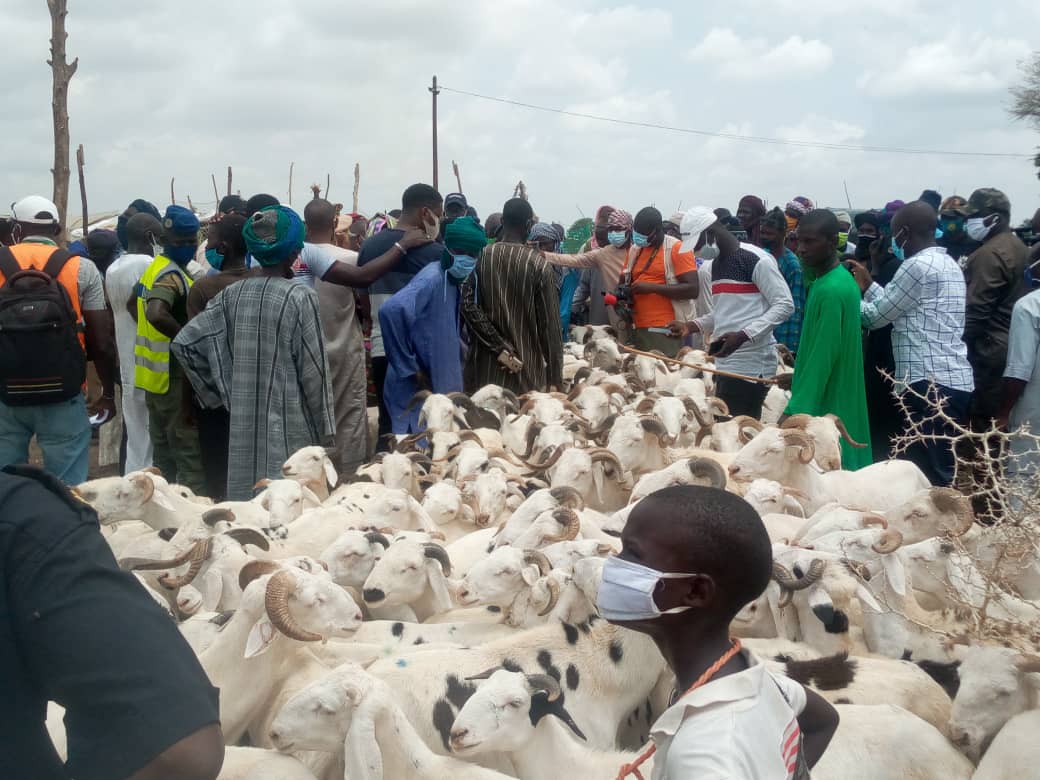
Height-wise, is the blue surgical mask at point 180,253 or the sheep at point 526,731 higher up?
the blue surgical mask at point 180,253

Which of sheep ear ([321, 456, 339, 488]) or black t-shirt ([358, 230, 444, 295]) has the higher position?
black t-shirt ([358, 230, 444, 295])

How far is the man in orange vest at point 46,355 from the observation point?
18.1ft

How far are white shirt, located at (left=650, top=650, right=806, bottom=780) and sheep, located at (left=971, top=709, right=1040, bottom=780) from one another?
1.30 metres

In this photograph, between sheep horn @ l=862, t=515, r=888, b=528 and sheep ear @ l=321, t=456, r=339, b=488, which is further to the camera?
sheep ear @ l=321, t=456, r=339, b=488

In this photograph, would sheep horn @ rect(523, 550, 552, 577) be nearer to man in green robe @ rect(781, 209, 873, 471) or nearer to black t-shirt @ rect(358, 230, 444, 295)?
man in green robe @ rect(781, 209, 873, 471)

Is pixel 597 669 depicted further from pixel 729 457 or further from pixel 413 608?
pixel 729 457

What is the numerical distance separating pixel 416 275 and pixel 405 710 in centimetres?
404

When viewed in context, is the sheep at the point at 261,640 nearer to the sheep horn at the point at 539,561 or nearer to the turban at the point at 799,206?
the sheep horn at the point at 539,561

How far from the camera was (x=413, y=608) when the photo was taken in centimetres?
416

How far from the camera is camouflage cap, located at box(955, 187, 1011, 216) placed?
296 inches

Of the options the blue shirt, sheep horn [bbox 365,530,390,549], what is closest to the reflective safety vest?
the blue shirt

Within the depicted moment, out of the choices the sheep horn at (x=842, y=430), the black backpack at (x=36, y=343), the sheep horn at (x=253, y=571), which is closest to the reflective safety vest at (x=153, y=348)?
the black backpack at (x=36, y=343)

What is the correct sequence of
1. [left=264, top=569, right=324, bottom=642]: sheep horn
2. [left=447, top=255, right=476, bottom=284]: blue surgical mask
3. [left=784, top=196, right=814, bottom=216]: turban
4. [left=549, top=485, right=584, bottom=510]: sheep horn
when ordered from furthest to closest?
1. [left=784, top=196, right=814, bottom=216]: turban
2. [left=447, top=255, right=476, bottom=284]: blue surgical mask
3. [left=549, top=485, right=584, bottom=510]: sheep horn
4. [left=264, top=569, right=324, bottom=642]: sheep horn

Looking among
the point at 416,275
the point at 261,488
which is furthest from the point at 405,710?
the point at 416,275
